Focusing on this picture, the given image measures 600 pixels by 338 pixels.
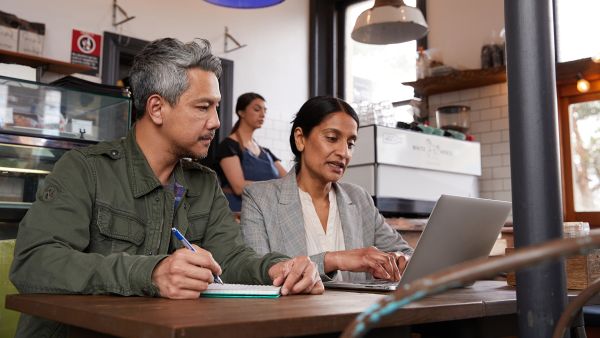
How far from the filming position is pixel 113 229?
1568 mm

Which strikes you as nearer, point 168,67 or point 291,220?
point 168,67

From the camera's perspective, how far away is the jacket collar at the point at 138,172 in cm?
163

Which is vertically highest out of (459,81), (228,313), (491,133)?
(459,81)

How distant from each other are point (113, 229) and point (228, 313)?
710 millimetres

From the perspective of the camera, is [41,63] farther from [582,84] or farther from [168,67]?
[582,84]

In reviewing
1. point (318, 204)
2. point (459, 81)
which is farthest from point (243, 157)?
point (318, 204)

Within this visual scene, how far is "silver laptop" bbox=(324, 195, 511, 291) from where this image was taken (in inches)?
57.9

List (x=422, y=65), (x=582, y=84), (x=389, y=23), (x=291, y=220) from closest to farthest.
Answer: (x=291, y=220) < (x=389, y=23) < (x=582, y=84) < (x=422, y=65)

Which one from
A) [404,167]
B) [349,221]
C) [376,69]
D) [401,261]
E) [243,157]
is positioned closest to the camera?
A: [401,261]

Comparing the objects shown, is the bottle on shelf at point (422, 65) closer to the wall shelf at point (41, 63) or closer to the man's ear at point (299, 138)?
the wall shelf at point (41, 63)

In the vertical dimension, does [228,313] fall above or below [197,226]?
below

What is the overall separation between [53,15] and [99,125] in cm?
159

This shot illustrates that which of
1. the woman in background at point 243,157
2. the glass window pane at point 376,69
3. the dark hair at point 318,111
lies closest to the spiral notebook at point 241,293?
the dark hair at point 318,111

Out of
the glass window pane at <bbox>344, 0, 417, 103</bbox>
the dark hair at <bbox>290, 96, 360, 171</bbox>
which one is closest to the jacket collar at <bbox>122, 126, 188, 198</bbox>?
the dark hair at <bbox>290, 96, 360, 171</bbox>
